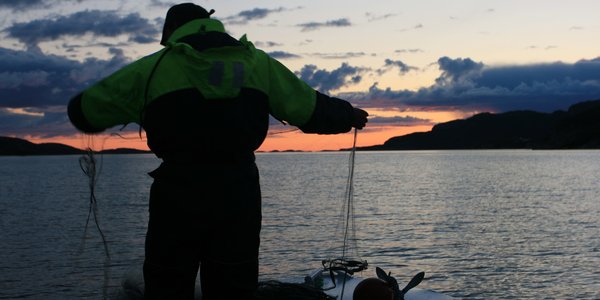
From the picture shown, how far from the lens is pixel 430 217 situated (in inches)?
1679

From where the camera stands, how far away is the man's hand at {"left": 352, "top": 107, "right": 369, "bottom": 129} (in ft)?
14.7

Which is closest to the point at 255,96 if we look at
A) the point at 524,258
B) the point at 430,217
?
the point at 524,258

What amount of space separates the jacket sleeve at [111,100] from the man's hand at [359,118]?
4.59ft

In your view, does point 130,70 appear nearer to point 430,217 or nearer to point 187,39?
point 187,39

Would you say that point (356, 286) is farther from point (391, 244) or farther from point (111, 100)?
point (391, 244)

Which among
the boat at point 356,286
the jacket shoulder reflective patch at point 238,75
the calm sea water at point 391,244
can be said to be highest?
the jacket shoulder reflective patch at point 238,75

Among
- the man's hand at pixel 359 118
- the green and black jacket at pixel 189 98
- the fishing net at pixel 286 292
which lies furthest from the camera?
the fishing net at pixel 286 292

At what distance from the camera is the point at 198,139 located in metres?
3.78

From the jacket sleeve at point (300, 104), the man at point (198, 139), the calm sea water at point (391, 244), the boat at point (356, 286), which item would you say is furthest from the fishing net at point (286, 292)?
the jacket sleeve at point (300, 104)

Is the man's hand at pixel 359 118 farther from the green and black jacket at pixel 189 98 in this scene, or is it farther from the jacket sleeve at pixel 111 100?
the jacket sleeve at pixel 111 100

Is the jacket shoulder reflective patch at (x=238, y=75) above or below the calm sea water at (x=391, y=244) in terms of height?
above

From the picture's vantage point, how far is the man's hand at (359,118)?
4.48 meters

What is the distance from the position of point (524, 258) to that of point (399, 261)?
17.3 feet

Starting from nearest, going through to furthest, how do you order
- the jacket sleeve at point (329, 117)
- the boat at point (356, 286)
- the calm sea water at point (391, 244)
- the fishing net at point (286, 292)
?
the jacket sleeve at point (329, 117) → the fishing net at point (286, 292) → the boat at point (356, 286) → the calm sea water at point (391, 244)
